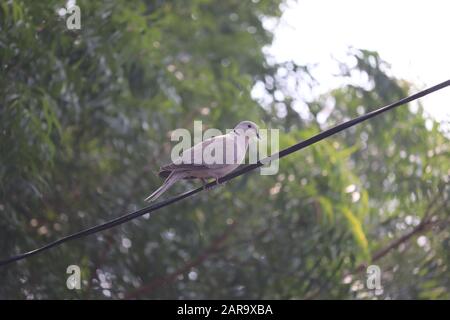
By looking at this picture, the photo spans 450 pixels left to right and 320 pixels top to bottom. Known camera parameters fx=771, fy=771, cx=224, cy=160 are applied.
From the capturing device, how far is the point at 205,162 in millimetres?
6086

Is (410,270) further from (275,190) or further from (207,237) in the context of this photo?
(207,237)

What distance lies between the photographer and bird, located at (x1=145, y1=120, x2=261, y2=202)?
19.6ft

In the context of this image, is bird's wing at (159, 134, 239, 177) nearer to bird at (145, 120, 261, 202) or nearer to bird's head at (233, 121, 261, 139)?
bird at (145, 120, 261, 202)

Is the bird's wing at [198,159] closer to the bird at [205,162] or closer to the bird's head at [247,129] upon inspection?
A: the bird at [205,162]

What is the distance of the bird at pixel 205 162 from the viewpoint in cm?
598

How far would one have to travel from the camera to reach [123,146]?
30.5ft

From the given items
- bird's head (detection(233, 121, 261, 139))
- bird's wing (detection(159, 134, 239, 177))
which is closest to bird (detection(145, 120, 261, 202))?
bird's wing (detection(159, 134, 239, 177))

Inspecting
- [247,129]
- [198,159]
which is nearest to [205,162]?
[198,159]

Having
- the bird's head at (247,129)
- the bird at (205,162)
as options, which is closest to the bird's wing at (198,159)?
the bird at (205,162)

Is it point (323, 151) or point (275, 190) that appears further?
point (275, 190)

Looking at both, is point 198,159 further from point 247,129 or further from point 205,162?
point 247,129

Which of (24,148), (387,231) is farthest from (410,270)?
(24,148)

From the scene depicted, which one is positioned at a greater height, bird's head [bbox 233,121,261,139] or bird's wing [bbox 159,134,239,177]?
bird's head [bbox 233,121,261,139]
